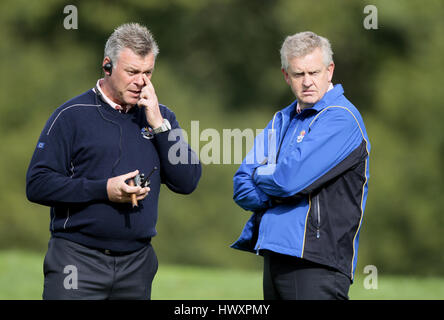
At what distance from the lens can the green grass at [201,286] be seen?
6.75 meters

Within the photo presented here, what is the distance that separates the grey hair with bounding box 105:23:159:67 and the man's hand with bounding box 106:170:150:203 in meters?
0.63

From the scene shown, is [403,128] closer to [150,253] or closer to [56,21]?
[56,21]

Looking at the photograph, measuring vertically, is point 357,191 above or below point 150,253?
above

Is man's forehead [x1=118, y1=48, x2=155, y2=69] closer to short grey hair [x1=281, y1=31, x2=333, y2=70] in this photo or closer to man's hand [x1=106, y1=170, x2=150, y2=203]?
man's hand [x1=106, y1=170, x2=150, y2=203]

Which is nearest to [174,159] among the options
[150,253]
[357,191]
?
[150,253]

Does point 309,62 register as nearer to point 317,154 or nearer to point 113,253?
point 317,154

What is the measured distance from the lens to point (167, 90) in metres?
13.4

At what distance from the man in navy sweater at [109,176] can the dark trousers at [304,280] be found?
0.65m

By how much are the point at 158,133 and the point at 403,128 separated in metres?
10.6

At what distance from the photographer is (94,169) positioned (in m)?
3.35

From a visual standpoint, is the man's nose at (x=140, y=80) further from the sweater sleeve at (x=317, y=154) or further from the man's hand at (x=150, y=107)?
the sweater sleeve at (x=317, y=154)

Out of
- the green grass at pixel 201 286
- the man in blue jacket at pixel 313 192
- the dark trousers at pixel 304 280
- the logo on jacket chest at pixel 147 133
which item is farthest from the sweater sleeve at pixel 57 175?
the green grass at pixel 201 286

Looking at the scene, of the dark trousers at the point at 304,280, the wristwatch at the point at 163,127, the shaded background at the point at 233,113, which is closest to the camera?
the dark trousers at the point at 304,280

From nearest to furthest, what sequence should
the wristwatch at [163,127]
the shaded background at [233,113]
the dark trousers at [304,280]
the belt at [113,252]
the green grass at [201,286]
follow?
1. the dark trousers at [304,280]
2. the belt at [113,252]
3. the wristwatch at [163,127]
4. the green grass at [201,286]
5. the shaded background at [233,113]
